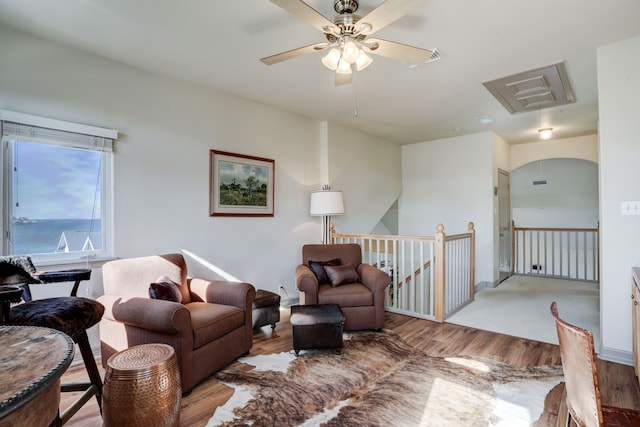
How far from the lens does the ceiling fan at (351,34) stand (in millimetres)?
1643

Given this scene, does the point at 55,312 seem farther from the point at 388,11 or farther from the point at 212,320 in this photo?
the point at 388,11

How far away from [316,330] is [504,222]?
479cm

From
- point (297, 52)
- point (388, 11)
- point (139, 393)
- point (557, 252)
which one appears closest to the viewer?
point (139, 393)

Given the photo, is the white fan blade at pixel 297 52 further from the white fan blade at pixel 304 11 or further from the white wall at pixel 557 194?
the white wall at pixel 557 194

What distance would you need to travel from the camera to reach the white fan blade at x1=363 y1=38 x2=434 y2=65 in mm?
1907

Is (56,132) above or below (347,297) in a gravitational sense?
above

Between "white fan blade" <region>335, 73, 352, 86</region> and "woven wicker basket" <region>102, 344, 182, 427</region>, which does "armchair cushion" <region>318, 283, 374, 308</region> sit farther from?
"white fan blade" <region>335, 73, 352, 86</region>

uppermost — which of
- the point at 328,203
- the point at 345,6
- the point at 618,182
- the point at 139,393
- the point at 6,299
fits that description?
the point at 345,6

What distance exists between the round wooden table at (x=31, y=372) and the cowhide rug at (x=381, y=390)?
1260 mm

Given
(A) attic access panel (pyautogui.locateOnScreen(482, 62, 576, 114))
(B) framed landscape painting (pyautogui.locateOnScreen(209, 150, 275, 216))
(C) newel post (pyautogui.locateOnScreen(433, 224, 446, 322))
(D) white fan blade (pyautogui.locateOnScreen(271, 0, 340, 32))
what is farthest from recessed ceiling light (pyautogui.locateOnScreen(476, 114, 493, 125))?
(D) white fan blade (pyautogui.locateOnScreen(271, 0, 340, 32))

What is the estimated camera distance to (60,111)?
2.50 meters

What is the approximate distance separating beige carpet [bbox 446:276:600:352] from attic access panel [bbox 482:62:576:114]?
255 cm

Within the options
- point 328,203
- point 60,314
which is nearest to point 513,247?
point 328,203

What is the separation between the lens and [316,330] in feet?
8.68
